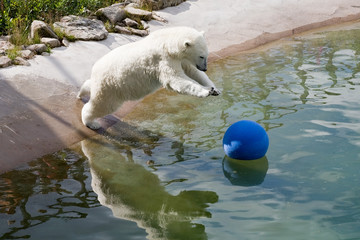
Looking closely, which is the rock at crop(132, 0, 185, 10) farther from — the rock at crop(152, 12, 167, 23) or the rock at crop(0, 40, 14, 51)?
the rock at crop(0, 40, 14, 51)

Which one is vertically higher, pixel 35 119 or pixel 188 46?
A: pixel 188 46

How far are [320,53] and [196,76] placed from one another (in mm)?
4868

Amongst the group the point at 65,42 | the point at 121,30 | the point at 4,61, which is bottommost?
the point at 121,30

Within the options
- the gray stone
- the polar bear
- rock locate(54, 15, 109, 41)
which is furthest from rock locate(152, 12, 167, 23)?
the polar bear

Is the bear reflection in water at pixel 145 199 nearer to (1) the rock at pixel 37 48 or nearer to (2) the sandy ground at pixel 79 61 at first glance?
(2) the sandy ground at pixel 79 61

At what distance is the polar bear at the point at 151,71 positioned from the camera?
5.19 metres

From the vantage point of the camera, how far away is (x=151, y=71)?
5496mm

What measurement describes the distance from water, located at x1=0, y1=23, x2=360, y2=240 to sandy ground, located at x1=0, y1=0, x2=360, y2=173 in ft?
1.16

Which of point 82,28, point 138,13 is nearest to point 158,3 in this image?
point 138,13

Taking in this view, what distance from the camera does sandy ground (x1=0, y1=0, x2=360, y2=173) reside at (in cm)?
586

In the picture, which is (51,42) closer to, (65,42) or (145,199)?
(65,42)

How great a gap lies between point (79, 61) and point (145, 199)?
4.00m

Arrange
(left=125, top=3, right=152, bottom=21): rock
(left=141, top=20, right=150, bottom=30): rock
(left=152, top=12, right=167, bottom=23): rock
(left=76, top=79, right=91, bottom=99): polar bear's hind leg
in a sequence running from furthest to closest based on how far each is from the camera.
Result: 1. (left=152, top=12, right=167, bottom=23): rock
2. (left=125, top=3, right=152, bottom=21): rock
3. (left=141, top=20, right=150, bottom=30): rock
4. (left=76, top=79, right=91, bottom=99): polar bear's hind leg

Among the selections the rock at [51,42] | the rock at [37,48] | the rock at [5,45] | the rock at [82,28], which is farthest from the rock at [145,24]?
the rock at [5,45]
